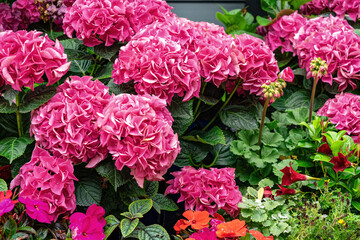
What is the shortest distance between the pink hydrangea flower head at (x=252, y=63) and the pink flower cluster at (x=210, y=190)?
37 centimetres

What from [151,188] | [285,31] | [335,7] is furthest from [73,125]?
[335,7]

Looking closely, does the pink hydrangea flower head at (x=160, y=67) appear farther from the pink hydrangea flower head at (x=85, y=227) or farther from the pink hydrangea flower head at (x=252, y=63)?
the pink hydrangea flower head at (x=85, y=227)

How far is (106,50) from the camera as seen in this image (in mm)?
1689

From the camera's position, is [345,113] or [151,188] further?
[345,113]

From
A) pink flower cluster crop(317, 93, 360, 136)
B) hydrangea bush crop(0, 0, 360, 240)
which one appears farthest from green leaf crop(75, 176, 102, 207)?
pink flower cluster crop(317, 93, 360, 136)

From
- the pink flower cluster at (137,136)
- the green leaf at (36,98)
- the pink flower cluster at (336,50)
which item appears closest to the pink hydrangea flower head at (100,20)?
the green leaf at (36,98)

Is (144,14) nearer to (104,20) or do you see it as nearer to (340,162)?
(104,20)

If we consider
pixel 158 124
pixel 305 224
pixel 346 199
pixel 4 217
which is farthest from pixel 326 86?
pixel 4 217

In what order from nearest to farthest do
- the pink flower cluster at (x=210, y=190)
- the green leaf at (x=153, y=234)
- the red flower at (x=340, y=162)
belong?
the green leaf at (x=153, y=234)
the red flower at (x=340, y=162)
the pink flower cluster at (x=210, y=190)

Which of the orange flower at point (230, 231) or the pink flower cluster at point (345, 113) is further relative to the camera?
the pink flower cluster at point (345, 113)

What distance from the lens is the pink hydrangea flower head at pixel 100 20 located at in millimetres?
1575

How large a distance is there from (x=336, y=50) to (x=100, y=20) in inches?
42.2

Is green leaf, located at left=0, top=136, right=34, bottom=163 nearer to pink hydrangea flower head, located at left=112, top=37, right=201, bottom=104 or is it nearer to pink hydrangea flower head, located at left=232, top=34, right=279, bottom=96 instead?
pink hydrangea flower head, located at left=112, top=37, right=201, bottom=104

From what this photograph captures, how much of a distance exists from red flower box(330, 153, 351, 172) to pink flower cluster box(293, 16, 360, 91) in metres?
0.60
